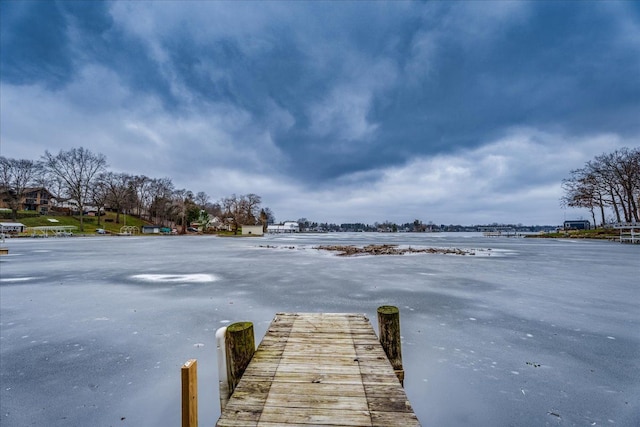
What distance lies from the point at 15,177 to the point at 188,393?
73873mm

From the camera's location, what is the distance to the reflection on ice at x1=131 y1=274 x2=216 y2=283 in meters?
8.59

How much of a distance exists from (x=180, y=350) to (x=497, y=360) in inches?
159

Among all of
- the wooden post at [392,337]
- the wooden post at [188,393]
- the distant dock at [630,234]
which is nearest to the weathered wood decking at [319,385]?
the wooden post at [392,337]

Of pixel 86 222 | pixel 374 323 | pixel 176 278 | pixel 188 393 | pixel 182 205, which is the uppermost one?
pixel 182 205

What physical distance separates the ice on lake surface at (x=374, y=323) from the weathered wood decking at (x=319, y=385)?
1.91 feet

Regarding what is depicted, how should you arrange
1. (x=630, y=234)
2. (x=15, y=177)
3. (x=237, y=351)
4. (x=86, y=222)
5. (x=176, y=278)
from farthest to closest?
1. (x=86, y=222)
2. (x=15, y=177)
3. (x=630, y=234)
4. (x=176, y=278)
5. (x=237, y=351)

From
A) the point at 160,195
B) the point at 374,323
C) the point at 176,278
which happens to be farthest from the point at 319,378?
the point at 160,195

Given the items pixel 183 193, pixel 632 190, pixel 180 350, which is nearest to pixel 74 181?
pixel 183 193

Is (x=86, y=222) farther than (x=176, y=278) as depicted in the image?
Yes

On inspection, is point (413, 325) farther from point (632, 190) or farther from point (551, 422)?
point (632, 190)

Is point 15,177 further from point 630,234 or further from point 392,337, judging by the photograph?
point 630,234

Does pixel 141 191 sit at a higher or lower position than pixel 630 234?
higher

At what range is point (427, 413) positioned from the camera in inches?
101

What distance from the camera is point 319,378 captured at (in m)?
2.47
